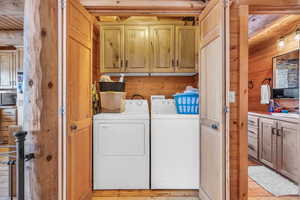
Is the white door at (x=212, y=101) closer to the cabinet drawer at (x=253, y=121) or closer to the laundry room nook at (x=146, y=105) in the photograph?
the laundry room nook at (x=146, y=105)

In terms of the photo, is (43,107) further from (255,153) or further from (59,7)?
(255,153)

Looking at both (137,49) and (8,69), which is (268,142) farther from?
(8,69)

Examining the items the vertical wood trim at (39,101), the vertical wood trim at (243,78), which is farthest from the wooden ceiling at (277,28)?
the vertical wood trim at (39,101)

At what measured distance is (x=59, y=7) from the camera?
160 cm

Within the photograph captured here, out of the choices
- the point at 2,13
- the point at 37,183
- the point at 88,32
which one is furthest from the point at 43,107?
the point at 2,13

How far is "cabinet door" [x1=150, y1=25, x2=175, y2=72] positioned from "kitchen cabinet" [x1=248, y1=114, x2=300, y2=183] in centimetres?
169

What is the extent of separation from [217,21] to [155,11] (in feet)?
2.55

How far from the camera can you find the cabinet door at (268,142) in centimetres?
295

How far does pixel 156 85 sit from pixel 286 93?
7.27 feet

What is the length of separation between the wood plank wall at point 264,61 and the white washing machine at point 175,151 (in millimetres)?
2096

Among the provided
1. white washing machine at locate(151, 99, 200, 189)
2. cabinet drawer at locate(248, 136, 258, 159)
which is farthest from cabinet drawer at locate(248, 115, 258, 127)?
white washing machine at locate(151, 99, 200, 189)

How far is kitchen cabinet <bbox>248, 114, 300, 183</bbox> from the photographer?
2.57 metres

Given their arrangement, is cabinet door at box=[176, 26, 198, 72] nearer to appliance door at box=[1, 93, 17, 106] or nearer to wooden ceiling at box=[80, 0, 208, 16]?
wooden ceiling at box=[80, 0, 208, 16]

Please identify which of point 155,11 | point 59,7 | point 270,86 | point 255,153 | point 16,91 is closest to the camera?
point 59,7
